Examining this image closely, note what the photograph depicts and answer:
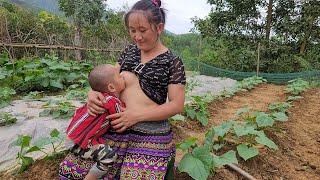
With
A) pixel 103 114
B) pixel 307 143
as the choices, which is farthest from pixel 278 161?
pixel 103 114

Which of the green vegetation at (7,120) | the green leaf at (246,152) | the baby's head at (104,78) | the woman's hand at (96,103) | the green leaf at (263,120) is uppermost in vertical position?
the baby's head at (104,78)

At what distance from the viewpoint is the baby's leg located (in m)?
1.96

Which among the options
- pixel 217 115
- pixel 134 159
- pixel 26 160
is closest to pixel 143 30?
pixel 134 159

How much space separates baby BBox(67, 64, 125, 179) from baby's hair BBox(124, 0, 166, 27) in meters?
0.33

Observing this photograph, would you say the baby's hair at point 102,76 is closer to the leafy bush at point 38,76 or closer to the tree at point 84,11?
the leafy bush at point 38,76

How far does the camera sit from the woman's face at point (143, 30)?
1.98m

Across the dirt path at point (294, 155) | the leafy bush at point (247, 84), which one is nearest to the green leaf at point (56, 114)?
the dirt path at point (294, 155)

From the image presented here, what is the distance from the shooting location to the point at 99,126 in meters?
2.00

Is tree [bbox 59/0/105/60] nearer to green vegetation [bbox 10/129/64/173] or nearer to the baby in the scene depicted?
green vegetation [bbox 10/129/64/173]

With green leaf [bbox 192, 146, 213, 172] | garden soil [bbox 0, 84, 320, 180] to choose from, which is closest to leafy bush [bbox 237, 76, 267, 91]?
garden soil [bbox 0, 84, 320, 180]

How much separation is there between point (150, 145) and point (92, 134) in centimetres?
33

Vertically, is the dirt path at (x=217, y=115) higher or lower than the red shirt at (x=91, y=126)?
lower

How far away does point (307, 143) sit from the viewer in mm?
3883

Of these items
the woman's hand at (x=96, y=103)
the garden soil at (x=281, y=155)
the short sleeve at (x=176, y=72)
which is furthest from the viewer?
the garden soil at (x=281, y=155)
